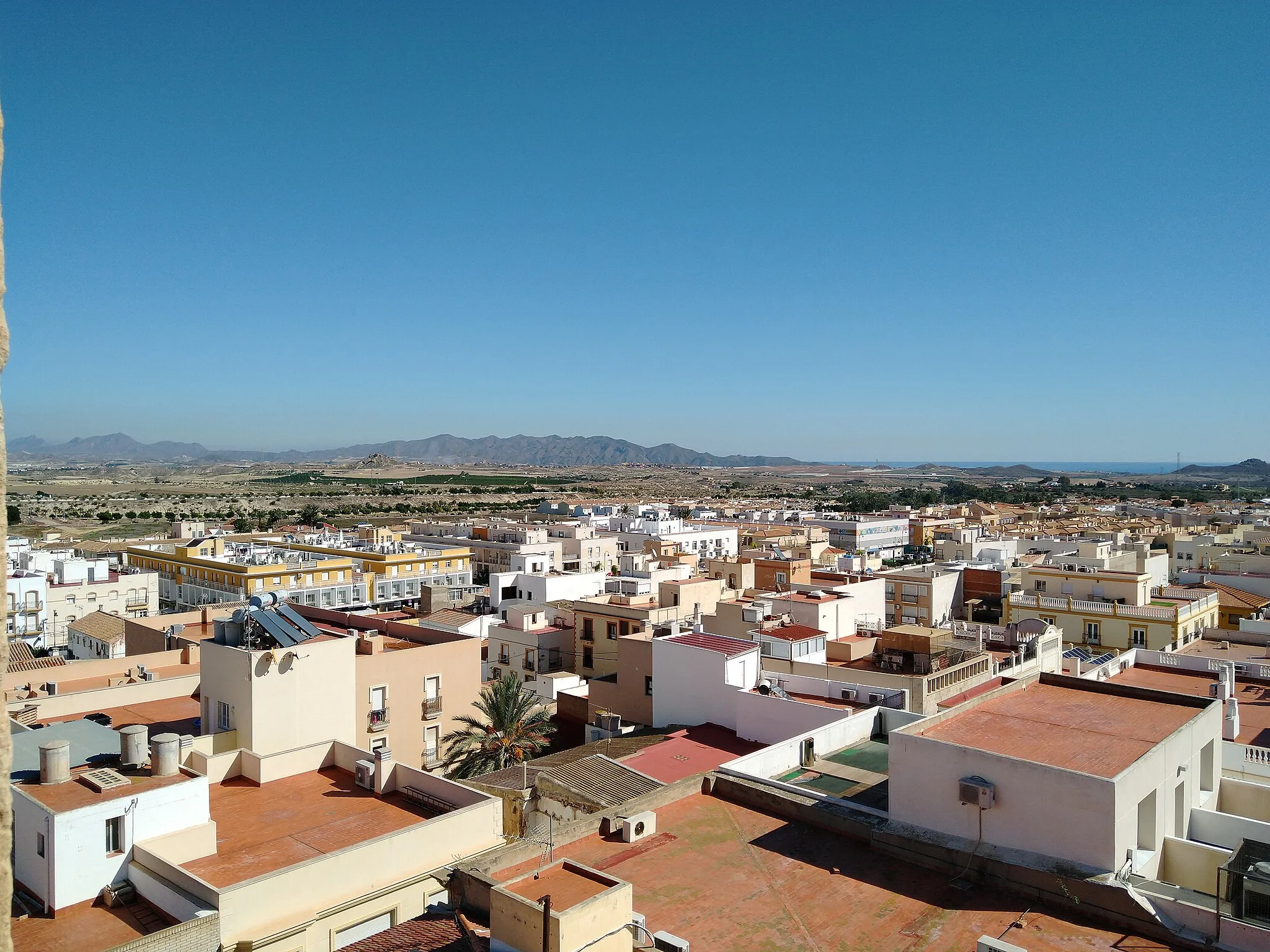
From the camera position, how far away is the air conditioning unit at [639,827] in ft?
41.0

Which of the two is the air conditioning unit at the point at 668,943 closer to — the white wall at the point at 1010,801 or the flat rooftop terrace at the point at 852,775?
the white wall at the point at 1010,801

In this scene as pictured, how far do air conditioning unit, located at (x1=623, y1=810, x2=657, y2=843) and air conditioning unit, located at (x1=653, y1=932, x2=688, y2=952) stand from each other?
318 cm

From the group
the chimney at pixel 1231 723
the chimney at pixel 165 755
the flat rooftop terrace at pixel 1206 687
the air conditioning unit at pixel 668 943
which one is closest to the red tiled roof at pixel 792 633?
the flat rooftop terrace at pixel 1206 687

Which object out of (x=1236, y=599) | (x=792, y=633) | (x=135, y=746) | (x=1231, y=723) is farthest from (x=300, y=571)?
(x=1236, y=599)

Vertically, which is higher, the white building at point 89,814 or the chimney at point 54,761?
the chimney at point 54,761

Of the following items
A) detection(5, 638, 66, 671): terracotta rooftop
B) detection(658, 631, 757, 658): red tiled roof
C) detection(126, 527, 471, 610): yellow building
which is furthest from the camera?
detection(126, 527, 471, 610): yellow building

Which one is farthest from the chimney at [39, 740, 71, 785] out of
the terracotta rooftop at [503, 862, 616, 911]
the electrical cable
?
the electrical cable

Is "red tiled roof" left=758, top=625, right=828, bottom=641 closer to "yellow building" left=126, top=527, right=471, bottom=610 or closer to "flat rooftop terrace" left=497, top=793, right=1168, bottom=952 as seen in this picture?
"flat rooftop terrace" left=497, top=793, right=1168, bottom=952

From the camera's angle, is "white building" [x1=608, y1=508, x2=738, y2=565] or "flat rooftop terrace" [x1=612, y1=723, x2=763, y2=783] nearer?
"flat rooftop terrace" [x1=612, y1=723, x2=763, y2=783]

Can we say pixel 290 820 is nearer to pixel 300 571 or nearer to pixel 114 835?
pixel 114 835

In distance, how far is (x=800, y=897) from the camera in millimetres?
10906

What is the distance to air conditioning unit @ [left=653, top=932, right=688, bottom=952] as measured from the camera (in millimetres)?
9125

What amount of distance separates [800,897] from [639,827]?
2719 mm

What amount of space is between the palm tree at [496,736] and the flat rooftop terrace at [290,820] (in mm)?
5946
